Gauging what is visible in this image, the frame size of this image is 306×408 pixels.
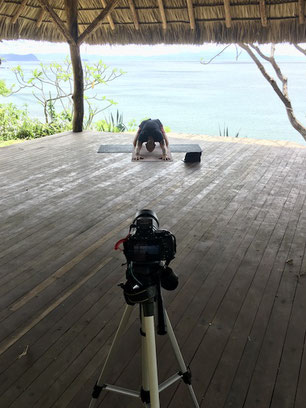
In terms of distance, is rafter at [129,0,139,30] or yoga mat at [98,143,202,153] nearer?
yoga mat at [98,143,202,153]

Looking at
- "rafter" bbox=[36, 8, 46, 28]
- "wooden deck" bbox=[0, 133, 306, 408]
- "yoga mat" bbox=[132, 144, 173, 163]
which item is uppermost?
"rafter" bbox=[36, 8, 46, 28]

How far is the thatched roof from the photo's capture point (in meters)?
6.03

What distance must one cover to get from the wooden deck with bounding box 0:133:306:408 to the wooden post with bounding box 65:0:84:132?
292cm

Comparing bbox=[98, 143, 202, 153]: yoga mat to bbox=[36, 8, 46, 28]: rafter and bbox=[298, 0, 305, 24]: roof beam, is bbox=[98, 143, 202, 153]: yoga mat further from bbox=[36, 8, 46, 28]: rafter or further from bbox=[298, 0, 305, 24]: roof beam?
bbox=[36, 8, 46, 28]: rafter

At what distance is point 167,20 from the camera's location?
666 cm

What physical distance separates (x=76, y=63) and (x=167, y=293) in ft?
18.5

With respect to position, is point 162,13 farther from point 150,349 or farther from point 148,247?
point 150,349

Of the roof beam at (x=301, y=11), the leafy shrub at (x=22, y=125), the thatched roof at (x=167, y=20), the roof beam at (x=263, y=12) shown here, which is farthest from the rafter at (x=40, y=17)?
the roof beam at (x=301, y=11)

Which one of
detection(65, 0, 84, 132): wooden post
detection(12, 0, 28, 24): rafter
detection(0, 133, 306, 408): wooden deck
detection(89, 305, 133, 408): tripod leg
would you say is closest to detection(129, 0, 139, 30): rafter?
detection(65, 0, 84, 132): wooden post

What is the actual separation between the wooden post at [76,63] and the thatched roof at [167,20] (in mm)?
129

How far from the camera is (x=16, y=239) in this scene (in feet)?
8.97

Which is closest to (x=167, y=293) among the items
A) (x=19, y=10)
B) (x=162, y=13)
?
(x=162, y=13)

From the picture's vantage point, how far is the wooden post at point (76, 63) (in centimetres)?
648

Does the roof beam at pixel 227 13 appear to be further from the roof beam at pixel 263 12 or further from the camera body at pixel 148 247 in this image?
the camera body at pixel 148 247
